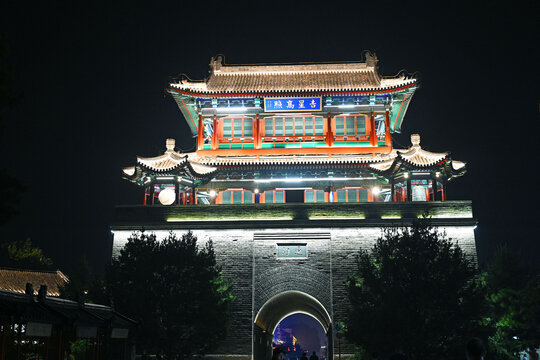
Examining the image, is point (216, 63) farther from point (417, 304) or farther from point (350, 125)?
point (417, 304)

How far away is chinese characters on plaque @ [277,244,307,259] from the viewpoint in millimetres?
22312

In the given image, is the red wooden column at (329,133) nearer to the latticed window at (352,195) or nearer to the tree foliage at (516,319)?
the latticed window at (352,195)

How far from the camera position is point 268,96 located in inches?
1054

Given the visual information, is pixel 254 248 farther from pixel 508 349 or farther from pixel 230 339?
pixel 508 349

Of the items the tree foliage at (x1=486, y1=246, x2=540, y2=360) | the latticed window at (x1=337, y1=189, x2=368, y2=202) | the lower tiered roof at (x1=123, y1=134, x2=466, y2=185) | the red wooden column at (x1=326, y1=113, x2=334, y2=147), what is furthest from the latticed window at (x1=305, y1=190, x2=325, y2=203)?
the tree foliage at (x1=486, y1=246, x2=540, y2=360)

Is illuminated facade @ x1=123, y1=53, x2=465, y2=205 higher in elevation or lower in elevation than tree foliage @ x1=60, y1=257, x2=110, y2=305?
higher

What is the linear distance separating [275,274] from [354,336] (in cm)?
495

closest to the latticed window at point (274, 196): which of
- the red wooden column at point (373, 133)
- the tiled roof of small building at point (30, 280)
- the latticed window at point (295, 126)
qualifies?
the latticed window at point (295, 126)

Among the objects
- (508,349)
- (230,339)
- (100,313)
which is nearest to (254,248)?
(230,339)

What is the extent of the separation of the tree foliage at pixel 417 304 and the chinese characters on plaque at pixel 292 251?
423cm

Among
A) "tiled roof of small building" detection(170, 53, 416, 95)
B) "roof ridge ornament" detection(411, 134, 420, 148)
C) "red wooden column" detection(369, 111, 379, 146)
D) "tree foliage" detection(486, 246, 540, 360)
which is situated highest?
"tiled roof of small building" detection(170, 53, 416, 95)

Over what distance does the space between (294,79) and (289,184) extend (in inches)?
257

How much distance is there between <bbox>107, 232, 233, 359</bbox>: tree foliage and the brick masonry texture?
203 cm

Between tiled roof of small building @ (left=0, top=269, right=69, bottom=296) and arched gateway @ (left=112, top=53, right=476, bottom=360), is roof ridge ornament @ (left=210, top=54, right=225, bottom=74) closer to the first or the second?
arched gateway @ (left=112, top=53, right=476, bottom=360)
